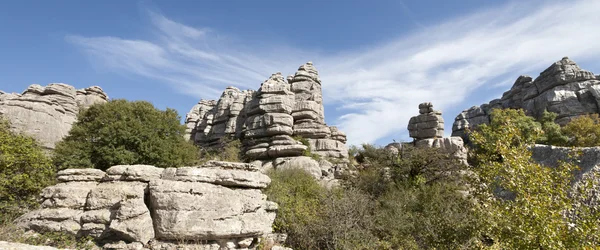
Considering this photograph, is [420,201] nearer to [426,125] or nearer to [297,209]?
[297,209]

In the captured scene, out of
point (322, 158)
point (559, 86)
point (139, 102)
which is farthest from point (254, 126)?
point (559, 86)

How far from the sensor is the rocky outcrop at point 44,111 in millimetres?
23109

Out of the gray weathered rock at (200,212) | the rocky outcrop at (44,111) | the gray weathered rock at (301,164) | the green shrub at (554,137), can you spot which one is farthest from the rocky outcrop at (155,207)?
the green shrub at (554,137)

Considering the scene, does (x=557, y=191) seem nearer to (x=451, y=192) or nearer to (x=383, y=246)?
(x=383, y=246)

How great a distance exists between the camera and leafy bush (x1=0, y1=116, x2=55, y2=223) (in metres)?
9.14

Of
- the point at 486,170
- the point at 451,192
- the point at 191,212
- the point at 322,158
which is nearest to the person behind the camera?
the point at 486,170

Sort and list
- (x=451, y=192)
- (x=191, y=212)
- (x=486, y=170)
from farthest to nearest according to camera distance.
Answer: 1. (x=451, y=192)
2. (x=191, y=212)
3. (x=486, y=170)

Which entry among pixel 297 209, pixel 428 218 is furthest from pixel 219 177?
pixel 428 218

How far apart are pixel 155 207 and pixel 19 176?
5.05 meters

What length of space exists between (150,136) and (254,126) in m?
12.6

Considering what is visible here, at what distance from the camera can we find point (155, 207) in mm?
7910

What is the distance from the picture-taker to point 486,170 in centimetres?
547

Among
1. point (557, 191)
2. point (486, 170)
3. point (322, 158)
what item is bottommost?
point (557, 191)

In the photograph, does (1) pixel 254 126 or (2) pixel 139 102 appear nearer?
(2) pixel 139 102
